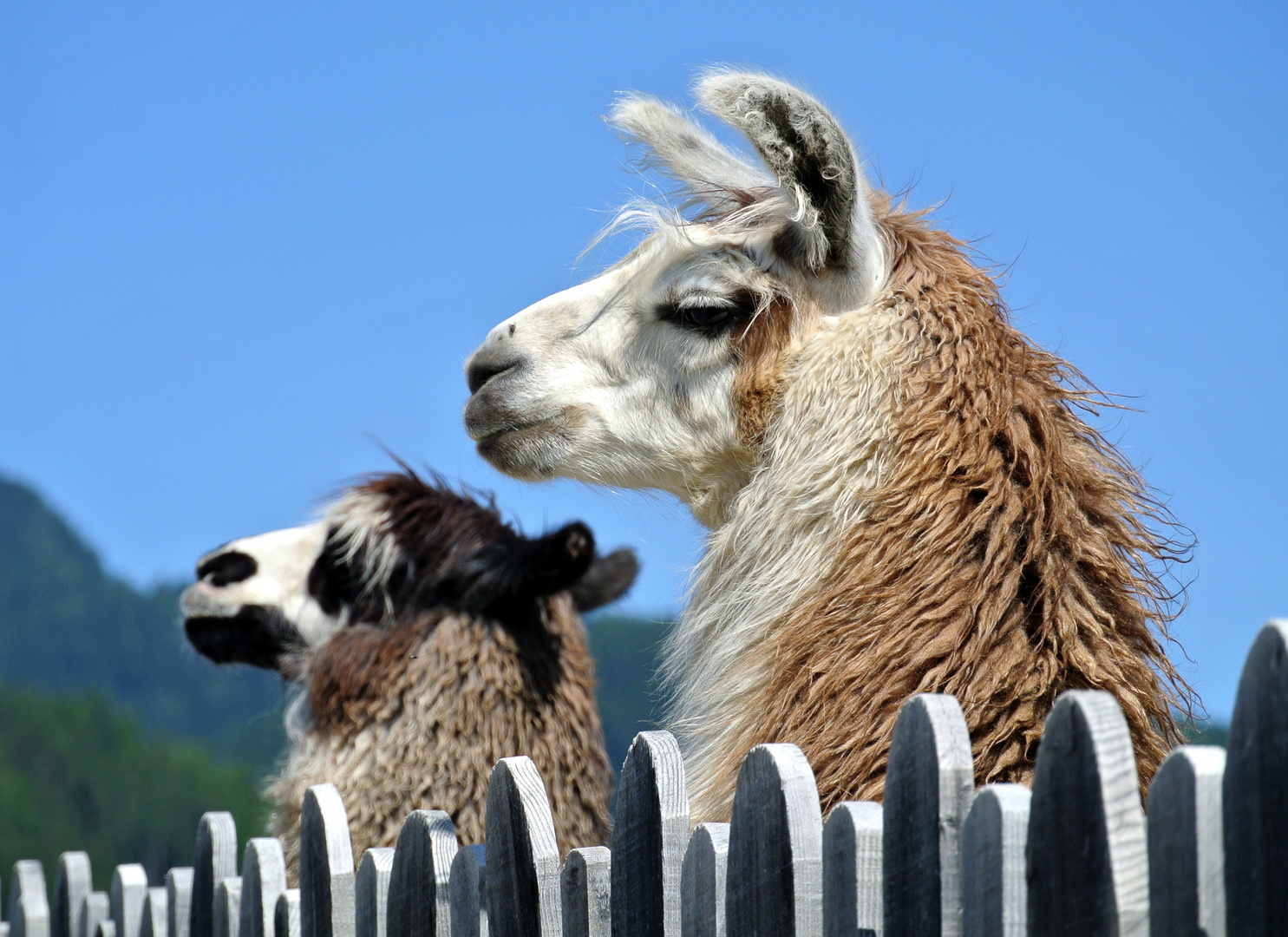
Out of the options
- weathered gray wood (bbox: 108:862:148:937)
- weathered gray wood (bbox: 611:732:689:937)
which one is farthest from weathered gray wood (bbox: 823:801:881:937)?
weathered gray wood (bbox: 108:862:148:937)

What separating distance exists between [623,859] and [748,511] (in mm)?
784

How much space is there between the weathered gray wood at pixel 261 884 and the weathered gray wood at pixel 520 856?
2.35 feet

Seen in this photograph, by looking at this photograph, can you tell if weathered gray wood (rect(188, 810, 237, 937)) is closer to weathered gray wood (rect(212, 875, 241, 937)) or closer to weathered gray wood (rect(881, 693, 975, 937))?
weathered gray wood (rect(212, 875, 241, 937))

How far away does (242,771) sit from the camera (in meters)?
39.6

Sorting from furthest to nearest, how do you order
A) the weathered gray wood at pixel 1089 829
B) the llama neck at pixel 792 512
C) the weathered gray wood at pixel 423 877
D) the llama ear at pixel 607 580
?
1. the llama ear at pixel 607 580
2. the llama neck at pixel 792 512
3. the weathered gray wood at pixel 423 877
4. the weathered gray wood at pixel 1089 829

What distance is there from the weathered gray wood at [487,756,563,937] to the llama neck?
304mm

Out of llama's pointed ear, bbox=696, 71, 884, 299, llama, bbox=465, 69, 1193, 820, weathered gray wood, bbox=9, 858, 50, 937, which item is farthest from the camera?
weathered gray wood, bbox=9, 858, 50, 937

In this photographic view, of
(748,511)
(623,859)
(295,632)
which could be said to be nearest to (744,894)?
(623,859)

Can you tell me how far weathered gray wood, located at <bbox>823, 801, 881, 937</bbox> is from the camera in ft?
4.08

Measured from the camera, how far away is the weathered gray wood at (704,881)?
1.43 metres

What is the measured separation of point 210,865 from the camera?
8.58ft

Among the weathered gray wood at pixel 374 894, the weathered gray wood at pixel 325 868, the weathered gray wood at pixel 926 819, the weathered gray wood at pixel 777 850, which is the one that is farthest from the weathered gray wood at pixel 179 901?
the weathered gray wood at pixel 926 819

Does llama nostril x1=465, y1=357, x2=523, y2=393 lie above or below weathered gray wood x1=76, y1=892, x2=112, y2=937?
above

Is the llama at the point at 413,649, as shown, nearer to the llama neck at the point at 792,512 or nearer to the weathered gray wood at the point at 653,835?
the llama neck at the point at 792,512
